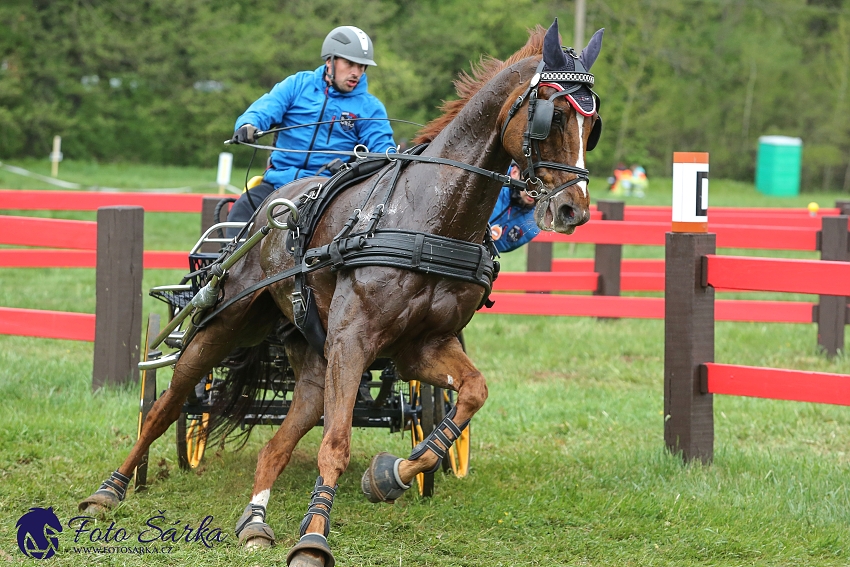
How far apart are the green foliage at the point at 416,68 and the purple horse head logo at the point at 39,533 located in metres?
24.1

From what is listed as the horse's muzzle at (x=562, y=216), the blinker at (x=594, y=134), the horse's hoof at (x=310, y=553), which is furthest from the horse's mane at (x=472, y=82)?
the horse's hoof at (x=310, y=553)

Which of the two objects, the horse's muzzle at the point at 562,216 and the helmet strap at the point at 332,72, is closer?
the horse's muzzle at the point at 562,216

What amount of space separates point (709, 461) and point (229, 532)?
8.93 feet

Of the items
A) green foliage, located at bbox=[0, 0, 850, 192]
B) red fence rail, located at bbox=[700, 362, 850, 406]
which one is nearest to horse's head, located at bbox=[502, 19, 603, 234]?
red fence rail, located at bbox=[700, 362, 850, 406]

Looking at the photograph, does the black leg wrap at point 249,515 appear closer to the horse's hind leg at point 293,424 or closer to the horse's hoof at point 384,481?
the horse's hind leg at point 293,424

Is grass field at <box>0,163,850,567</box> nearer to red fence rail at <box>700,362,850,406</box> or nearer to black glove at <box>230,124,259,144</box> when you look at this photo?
red fence rail at <box>700,362,850,406</box>

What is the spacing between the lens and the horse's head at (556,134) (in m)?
3.69

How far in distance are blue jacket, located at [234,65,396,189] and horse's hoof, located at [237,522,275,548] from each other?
6.80 feet

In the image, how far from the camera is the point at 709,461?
5531 millimetres

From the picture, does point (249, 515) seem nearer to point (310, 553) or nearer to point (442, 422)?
point (310, 553)

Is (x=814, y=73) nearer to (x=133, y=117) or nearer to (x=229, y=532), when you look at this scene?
(x=133, y=117)

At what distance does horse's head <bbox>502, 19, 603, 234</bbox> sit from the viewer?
12.1 feet

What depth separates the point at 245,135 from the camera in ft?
16.3

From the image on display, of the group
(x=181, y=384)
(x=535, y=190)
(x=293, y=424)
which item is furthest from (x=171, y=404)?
(x=535, y=190)
